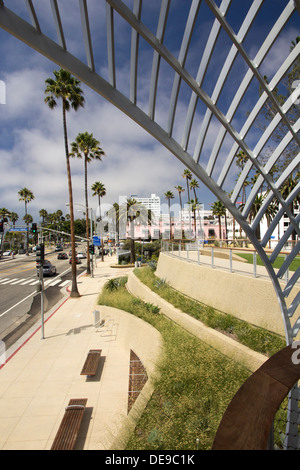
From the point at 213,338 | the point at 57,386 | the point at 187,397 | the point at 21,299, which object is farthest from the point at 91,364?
the point at 21,299

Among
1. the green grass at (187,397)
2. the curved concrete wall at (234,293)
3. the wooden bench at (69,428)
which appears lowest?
the wooden bench at (69,428)

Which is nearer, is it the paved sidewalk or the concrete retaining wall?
the paved sidewalk

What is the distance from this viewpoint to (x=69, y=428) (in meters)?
7.10

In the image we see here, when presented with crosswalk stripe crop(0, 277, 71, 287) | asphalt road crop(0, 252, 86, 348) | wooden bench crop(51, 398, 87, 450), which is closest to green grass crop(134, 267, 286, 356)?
wooden bench crop(51, 398, 87, 450)

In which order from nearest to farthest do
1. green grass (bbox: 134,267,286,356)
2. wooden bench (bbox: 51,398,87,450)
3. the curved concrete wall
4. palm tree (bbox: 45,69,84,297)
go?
wooden bench (bbox: 51,398,87,450) < green grass (bbox: 134,267,286,356) < the curved concrete wall < palm tree (bbox: 45,69,84,297)

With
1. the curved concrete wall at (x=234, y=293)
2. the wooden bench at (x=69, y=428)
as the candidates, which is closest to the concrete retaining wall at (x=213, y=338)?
the curved concrete wall at (x=234, y=293)

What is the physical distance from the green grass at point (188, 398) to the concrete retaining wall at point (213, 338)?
1.15 ft

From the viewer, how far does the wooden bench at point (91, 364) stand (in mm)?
9984

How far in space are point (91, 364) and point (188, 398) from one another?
17.3 ft

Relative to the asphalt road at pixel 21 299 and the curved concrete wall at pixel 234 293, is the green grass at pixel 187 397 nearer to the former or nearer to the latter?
the curved concrete wall at pixel 234 293

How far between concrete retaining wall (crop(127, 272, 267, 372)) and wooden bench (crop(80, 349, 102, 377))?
3.74 meters

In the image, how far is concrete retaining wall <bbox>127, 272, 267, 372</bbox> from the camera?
25.5 feet

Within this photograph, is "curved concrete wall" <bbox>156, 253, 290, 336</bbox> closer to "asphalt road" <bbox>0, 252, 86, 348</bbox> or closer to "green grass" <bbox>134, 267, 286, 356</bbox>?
"green grass" <bbox>134, 267, 286, 356</bbox>

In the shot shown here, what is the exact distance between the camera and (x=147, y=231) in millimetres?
74062
